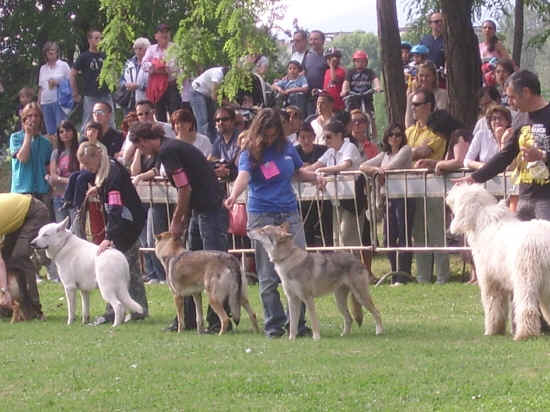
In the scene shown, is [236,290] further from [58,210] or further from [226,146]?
[58,210]

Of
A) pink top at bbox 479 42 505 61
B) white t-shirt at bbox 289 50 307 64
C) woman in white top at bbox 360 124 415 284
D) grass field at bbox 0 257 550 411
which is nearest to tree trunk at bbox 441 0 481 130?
pink top at bbox 479 42 505 61

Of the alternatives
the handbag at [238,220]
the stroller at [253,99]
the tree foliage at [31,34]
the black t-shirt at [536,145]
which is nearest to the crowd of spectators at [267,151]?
the black t-shirt at [536,145]

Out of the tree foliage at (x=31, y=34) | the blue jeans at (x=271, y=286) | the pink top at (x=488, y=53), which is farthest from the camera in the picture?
the tree foliage at (x=31, y=34)

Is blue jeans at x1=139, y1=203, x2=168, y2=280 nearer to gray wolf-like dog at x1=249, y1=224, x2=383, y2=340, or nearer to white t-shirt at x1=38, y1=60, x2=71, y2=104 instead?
white t-shirt at x1=38, y1=60, x2=71, y2=104

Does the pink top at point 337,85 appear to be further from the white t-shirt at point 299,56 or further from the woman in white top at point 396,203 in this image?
the woman in white top at point 396,203

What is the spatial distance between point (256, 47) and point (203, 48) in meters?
1.01

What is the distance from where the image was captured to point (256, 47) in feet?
46.0

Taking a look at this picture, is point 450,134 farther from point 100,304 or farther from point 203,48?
point 100,304

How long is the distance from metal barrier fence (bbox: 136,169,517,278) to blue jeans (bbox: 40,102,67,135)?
7.22 meters

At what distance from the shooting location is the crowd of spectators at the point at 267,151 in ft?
37.2

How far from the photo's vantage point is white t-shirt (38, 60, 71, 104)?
22.2m

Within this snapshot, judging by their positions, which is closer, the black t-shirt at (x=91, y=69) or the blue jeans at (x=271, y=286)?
the blue jeans at (x=271, y=286)

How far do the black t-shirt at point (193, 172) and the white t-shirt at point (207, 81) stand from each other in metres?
5.98

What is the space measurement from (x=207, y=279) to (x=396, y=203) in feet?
14.8
